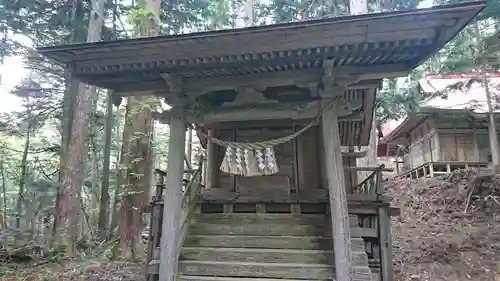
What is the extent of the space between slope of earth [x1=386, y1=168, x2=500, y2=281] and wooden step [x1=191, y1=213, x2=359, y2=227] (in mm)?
2734

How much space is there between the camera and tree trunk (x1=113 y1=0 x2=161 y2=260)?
26.5 feet

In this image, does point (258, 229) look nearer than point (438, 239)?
Yes

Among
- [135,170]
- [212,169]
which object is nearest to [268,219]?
[212,169]

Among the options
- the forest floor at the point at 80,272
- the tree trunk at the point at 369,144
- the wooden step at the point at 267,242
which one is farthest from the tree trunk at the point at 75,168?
the tree trunk at the point at 369,144

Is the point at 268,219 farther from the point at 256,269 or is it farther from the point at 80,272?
the point at 80,272

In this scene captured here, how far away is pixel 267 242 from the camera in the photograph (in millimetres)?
6098

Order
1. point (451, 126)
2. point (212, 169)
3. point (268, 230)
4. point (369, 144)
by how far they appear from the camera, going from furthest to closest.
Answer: point (451, 126), point (369, 144), point (212, 169), point (268, 230)

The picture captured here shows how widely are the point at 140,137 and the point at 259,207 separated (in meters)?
3.17

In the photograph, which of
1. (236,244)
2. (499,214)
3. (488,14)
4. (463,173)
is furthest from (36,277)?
(463,173)

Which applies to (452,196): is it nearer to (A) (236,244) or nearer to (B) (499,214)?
(B) (499,214)

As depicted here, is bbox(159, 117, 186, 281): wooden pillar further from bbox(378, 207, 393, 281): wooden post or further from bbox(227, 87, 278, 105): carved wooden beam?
bbox(378, 207, 393, 281): wooden post

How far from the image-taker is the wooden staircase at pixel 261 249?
5.42 meters

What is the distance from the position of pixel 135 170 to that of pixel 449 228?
350 inches

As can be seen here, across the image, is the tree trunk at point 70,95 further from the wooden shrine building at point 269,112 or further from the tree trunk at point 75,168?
the wooden shrine building at point 269,112
